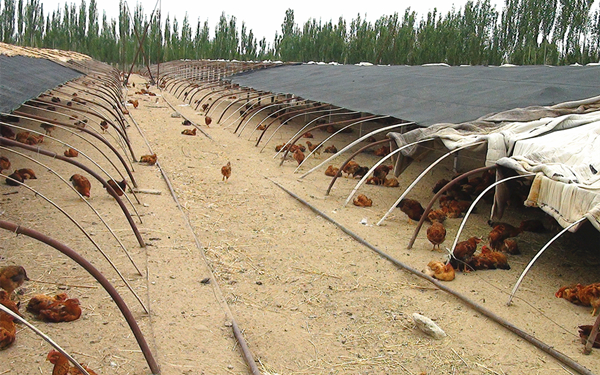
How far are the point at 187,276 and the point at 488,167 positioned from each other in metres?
3.24

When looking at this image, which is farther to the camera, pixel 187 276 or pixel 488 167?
pixel 488 167

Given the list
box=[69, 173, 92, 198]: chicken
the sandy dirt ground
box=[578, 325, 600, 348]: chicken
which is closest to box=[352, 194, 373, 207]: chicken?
the sandy dirt ground

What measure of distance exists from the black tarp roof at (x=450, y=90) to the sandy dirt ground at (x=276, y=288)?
64.3 inches

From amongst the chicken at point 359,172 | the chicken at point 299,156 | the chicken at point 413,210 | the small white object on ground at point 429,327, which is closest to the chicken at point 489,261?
the small white object on ground at point 429,327

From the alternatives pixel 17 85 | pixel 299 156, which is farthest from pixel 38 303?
pixel 299 156

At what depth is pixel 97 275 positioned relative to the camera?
2.88m

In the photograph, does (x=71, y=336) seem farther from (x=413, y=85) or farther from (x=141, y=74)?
(x=141, y=74)

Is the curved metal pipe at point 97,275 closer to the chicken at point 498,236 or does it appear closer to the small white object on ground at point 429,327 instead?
the small white object on ground at point 429,327

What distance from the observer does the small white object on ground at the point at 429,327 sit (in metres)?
3.80

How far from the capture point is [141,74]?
122ft

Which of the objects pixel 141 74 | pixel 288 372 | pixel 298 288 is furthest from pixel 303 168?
pixel 141 74

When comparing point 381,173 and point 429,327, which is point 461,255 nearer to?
point 429,327

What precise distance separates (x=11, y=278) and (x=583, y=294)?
431 centimetres

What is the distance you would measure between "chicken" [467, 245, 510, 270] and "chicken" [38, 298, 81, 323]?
11.2 ft
